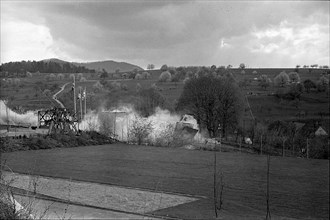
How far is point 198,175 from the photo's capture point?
18953mm

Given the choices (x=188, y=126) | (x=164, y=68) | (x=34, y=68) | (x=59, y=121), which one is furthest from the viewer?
(x=164, y=68)

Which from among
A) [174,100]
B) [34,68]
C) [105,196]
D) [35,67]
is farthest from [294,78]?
[105,196]

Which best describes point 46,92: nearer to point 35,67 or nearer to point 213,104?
point 213,104

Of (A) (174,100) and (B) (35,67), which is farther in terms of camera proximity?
(B) (35,67)

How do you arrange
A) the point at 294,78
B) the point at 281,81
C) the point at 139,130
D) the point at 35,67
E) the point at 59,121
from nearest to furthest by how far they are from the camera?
the point at 59,121, the point at 139,130, the point at 281,81, the point at 294,78, the point at 35,67

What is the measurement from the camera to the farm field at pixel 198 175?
13.5 m

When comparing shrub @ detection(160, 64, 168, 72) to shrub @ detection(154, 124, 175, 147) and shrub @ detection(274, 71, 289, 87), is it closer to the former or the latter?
shrub @ detection(274, 71, 289, 87)

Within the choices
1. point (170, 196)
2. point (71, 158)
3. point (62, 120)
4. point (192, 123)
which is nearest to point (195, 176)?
point (170, 196)

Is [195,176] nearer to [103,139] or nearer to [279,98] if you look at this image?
[103,139]

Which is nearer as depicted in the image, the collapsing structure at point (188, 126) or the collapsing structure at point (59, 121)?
the collapsing structure at point (59, 121)

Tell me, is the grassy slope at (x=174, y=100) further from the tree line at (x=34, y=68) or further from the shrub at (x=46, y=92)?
the tree line at (x=34, y=68)

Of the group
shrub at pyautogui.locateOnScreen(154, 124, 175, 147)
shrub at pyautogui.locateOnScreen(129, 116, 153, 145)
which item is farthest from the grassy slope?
shrub at pyautogui.locateOnScreen(154, 124, 175, 147)

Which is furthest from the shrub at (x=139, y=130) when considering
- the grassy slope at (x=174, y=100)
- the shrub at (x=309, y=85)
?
the shrub at (x=309, y=85)

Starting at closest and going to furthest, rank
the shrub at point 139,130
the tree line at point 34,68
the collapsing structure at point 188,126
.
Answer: the shrub at point 139,130
the collapsing structure at point 188,126
the tree line at point 34,68
